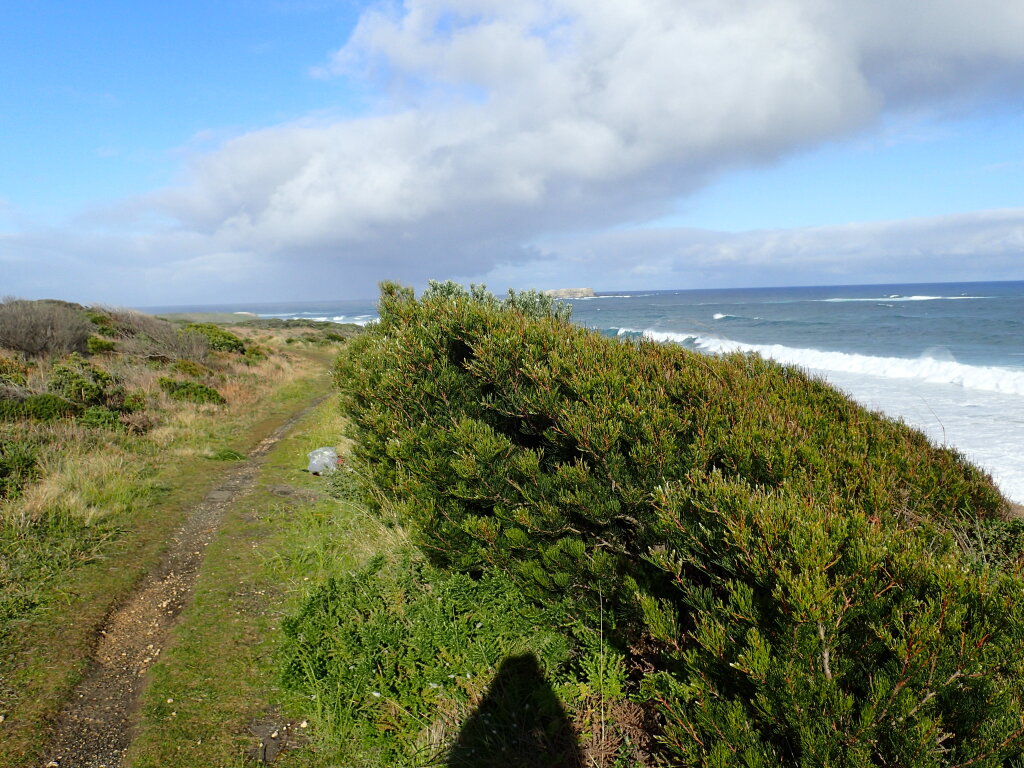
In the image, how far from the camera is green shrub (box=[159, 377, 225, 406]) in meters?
14.9

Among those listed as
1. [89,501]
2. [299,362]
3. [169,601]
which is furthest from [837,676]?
[299,362]

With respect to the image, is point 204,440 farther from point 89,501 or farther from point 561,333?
point 561,333

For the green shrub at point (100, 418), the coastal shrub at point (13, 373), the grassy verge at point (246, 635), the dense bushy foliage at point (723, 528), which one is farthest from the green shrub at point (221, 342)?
the dense bushy foliage at point (723, 528)

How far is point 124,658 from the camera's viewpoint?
4.56 meters

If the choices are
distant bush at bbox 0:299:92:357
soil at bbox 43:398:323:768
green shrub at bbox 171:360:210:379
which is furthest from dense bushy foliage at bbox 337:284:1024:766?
distant bush at bbox 0:299:92:357

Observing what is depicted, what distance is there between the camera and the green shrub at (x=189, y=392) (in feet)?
49.0

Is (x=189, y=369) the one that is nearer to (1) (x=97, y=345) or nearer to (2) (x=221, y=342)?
(1) (x=97, y=345)

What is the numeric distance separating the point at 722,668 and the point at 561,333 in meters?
2.83

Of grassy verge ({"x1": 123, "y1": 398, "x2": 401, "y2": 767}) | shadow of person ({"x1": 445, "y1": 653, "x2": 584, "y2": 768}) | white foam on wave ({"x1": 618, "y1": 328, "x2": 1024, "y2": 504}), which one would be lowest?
white foam on wave ({"x1": 618, "y1": 328, "x2": 1024, "y2": 504})

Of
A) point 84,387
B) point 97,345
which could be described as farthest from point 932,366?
point 97,345

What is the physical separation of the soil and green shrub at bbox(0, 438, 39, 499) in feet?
7.20

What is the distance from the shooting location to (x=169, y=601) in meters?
5.51

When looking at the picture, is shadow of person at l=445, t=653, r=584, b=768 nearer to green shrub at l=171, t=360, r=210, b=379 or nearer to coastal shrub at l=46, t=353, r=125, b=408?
coastal shrub at l=46, t=353, r=125, b=408

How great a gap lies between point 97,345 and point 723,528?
23618 millimetres
